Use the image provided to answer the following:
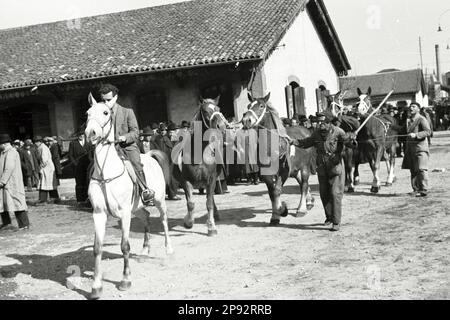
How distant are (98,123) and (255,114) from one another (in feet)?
11.6

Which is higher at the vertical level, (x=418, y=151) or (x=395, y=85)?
(x=395, y=85)

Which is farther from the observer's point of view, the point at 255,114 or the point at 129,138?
the point at 255,114

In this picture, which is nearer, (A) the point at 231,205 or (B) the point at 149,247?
(B) the point at 149,247

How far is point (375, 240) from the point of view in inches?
293

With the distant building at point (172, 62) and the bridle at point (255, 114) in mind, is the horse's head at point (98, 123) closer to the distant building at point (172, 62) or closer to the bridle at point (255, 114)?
the bridle at point (255, 114)

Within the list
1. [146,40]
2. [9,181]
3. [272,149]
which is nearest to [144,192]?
[272,149]

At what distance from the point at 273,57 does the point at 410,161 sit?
34.0ft

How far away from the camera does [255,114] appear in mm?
8734

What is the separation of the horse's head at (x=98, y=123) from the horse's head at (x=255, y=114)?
3.13 meters

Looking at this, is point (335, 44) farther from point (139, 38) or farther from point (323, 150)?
point (323, 150)

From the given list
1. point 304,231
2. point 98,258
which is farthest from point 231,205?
point 98,258

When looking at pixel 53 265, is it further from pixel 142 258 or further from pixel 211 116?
pixel 211 116

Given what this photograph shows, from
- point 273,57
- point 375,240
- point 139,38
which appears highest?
point 139,38
